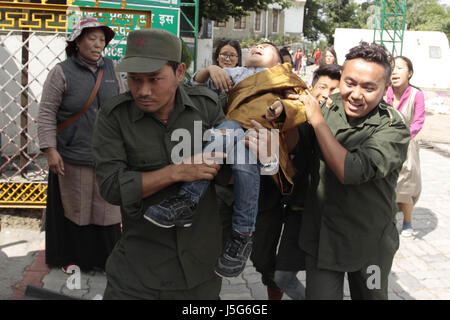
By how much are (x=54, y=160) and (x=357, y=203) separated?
2.38 m

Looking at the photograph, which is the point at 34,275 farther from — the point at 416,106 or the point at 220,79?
the point at 416,106

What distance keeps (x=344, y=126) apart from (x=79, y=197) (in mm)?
2389

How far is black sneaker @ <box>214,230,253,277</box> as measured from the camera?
81.6 inches

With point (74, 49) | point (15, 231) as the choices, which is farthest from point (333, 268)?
point (15, 231)

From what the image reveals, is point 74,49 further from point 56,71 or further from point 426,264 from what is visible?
point 426,264

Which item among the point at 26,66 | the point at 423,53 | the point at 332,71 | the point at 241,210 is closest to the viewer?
the point at 241,210

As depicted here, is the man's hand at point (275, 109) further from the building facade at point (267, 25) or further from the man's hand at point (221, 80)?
the building facade at point (267, 25)

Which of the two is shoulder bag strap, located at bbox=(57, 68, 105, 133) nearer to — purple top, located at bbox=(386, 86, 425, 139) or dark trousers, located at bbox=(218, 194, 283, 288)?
dark trousers, located at bbox=(218, 194, 283, 288)

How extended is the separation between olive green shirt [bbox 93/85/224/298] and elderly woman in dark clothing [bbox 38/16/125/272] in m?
1.71

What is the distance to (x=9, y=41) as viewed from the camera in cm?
536

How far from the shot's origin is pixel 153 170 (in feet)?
6.67

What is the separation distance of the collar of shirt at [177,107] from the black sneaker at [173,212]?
0.35 meters

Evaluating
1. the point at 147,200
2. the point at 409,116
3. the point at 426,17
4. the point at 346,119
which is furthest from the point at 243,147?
the point at 426,17

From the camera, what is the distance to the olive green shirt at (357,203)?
2.36m
